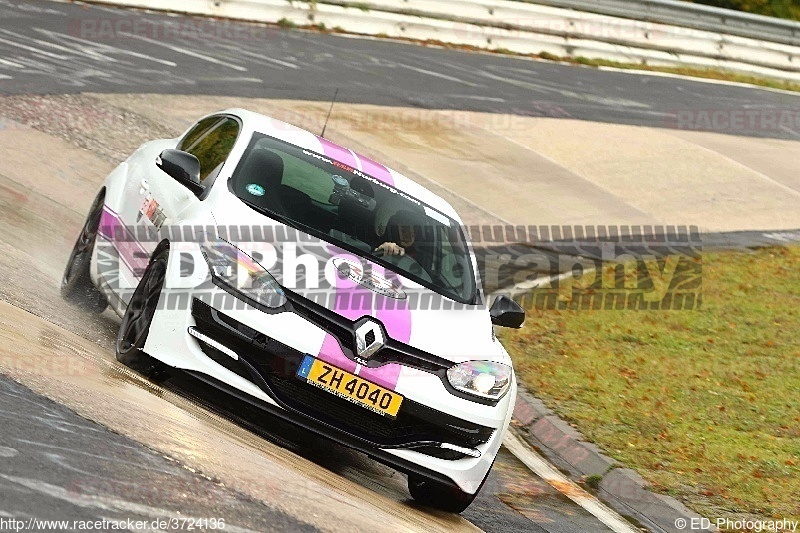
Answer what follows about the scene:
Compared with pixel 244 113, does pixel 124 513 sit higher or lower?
lower

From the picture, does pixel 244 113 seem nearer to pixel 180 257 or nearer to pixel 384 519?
pixel 180 257

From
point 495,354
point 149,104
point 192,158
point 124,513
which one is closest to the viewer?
point 124,513

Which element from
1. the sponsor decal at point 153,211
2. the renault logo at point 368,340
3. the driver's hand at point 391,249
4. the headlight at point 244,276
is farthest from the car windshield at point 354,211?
the renault logo at point 368,340

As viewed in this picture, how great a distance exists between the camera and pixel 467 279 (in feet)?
25.5

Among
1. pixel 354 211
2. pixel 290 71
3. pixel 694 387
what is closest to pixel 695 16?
pixel 290 71

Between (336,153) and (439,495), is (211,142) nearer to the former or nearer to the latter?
(336,153)

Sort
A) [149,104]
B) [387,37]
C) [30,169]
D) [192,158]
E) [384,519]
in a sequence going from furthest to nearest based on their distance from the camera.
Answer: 1. [387,37]
2. [149,104]
3. [30,169]
4. [192,158]
5. [384,519]

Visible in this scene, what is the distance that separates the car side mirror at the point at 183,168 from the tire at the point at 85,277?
1.38 meters

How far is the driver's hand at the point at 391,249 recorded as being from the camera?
24.5ft

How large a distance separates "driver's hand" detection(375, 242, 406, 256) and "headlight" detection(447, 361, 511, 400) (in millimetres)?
1045

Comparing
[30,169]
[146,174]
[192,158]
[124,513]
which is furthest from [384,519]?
[30,169]

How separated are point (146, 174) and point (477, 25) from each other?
1754cm

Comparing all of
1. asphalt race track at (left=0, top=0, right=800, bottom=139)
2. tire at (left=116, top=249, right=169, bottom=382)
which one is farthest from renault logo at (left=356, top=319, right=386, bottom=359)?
asphalt race track at (left=0, top=0, right=800, bottom=139)

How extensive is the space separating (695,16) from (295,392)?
23.0m
